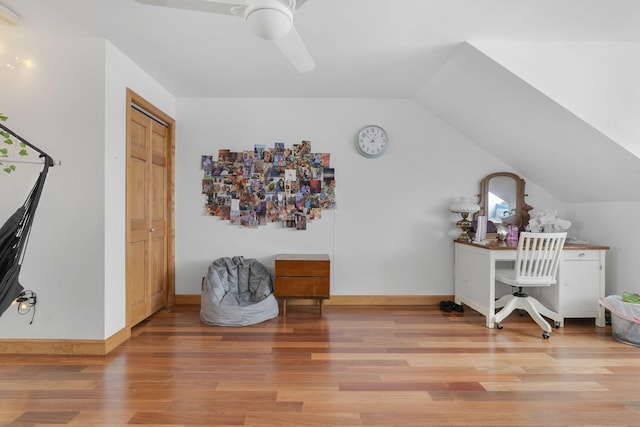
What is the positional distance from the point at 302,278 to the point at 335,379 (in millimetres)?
1328

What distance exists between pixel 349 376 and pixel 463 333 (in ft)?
4.35

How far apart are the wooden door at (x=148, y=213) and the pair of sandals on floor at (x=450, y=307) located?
9.71ft

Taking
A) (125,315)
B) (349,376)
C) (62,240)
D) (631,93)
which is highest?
(631,93)

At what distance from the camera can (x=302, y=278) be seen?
134 inches

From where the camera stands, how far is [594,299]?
314 centimetres

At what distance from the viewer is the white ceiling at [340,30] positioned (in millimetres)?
2102

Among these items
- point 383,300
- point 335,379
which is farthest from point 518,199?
point 335,379

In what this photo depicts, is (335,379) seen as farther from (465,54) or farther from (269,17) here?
(465,54)

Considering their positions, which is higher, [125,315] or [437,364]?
[125,315]

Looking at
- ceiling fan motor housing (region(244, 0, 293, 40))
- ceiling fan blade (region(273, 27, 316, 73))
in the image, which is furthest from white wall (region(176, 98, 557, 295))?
ceiling fan motor housing (region(244, 0, 293, 40))

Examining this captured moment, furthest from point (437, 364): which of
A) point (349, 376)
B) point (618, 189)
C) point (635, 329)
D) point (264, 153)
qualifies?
point (264, 153)

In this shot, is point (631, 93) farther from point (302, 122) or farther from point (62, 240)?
point (62, 240)

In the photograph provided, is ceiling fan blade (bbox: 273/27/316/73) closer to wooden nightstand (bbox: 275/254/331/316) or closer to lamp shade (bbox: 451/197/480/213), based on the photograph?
wooden nightstand (bbox: 275/254/331/316)

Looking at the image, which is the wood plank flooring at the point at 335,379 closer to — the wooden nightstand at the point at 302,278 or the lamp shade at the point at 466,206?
the wooden nightstand at the point at 302,278
